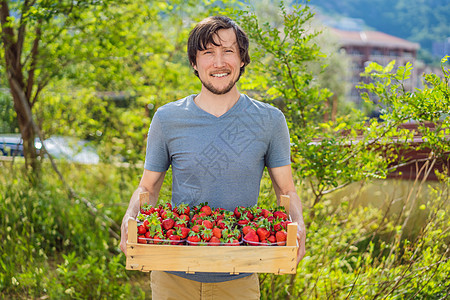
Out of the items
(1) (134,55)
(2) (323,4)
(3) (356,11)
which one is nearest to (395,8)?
(3) (356,11)

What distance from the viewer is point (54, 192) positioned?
4215 millimetres

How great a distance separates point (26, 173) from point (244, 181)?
3.40 meters

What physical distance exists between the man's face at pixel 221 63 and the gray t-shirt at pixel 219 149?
0.34ft

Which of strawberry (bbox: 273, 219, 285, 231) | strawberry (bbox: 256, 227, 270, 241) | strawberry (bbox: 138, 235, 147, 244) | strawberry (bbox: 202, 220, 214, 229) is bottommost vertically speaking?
strawberry (bbox: 138, 235, 147, 244)

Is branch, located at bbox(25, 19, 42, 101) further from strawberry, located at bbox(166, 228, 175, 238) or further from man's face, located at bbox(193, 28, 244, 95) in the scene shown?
strawberry, located at bbox(166, 228, 175, 238)

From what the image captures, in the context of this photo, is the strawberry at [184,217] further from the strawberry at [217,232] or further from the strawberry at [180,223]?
the strawberry at [217,232]

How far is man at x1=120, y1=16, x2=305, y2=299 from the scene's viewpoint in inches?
63.3

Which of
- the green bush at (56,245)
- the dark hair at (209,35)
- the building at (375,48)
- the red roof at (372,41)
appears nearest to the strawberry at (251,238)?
the dark hair at (209,35)

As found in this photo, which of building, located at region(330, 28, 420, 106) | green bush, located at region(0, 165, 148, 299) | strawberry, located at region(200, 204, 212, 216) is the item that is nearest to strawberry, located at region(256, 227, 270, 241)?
strawberry, located at region(200, 204, 212, 216)

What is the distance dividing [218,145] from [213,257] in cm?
45

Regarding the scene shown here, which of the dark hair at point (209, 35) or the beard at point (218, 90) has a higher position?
the dark hair at point (209, 35)

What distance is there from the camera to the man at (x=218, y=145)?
161cm

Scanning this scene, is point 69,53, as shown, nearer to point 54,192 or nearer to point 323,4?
point 54,192

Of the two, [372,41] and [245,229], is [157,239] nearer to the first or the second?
[245,229]
